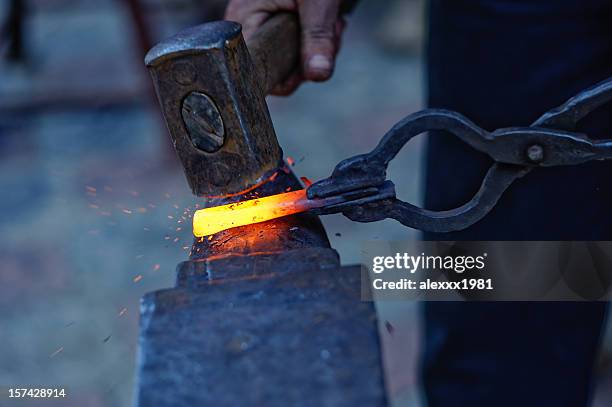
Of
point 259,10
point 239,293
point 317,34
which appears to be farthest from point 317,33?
point 239,293

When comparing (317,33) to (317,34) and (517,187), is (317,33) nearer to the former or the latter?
(317,34)

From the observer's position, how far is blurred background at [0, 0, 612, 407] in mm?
2512

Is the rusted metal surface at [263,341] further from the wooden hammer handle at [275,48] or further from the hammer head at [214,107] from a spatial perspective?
the wooden hammer handle at [275,48]

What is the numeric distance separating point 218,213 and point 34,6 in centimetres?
496

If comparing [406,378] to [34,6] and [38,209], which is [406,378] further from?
[34,6]

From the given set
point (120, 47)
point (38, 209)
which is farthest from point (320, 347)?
point (120, 47)

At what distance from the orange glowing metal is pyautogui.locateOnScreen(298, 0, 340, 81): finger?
1.49 ft

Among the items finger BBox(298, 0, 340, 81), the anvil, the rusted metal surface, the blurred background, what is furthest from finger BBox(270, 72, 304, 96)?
the blurred background

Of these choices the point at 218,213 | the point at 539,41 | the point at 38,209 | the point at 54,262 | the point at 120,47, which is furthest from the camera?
the point at 120,47

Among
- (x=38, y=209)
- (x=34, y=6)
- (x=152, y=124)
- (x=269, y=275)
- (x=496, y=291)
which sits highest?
(x=34, y=6)

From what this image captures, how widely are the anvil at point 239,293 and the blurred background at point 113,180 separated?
56.5 inches

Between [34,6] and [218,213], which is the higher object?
[34,6]

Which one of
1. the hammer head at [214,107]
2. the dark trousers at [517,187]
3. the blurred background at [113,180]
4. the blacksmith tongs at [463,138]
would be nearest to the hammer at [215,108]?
the hammer head at [214,107]

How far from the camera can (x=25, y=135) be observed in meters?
3.78
